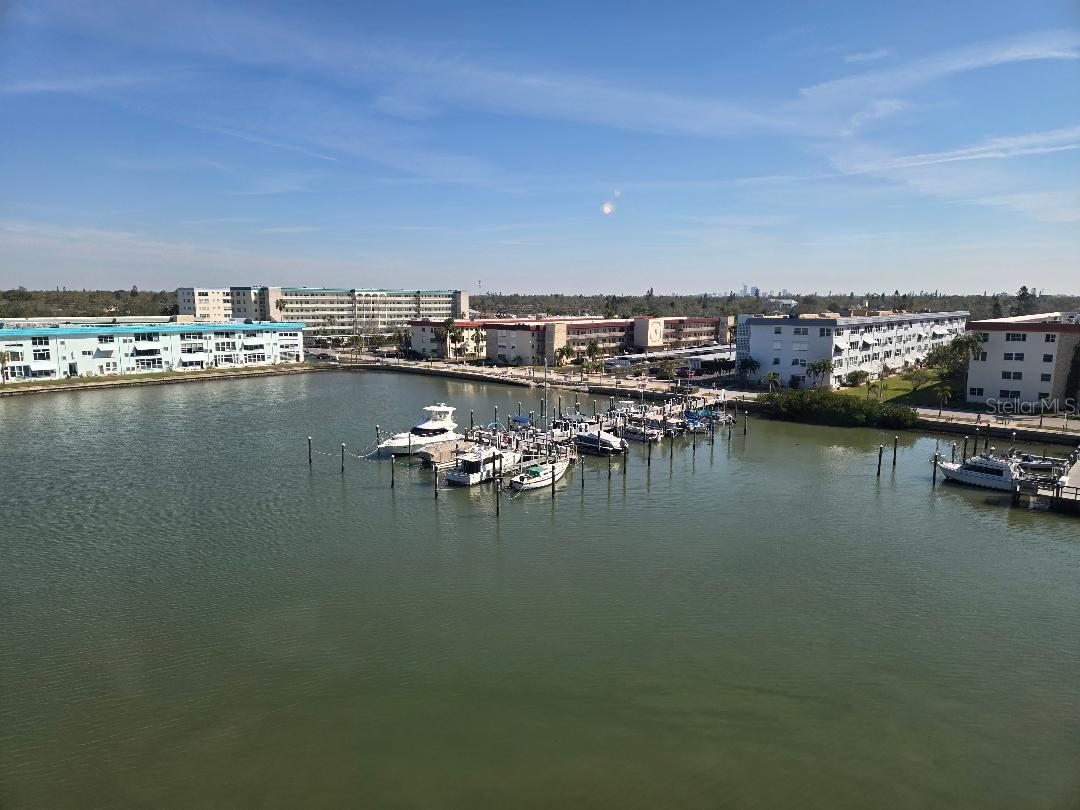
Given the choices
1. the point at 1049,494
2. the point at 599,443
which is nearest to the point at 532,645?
the point at 599,443

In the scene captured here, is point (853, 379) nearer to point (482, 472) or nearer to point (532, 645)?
point (482, 472)

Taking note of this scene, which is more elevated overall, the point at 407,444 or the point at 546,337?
the point at 546,337

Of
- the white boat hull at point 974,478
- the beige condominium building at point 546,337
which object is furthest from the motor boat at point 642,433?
the beige condominium building at point 546,337

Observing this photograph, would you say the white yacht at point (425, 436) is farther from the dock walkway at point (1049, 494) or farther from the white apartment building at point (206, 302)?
the white apartment building at point (206, 302)

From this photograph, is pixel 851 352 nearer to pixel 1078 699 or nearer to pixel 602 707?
pixel 1078 699

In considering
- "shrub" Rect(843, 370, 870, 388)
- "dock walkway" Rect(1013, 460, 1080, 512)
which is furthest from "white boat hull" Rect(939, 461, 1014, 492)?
"shrub" Rect(843, 370, 870, 388)

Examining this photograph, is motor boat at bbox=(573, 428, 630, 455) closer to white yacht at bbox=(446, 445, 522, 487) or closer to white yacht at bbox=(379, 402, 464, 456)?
white yacht at bbox=(446, 445, 522, 487)
